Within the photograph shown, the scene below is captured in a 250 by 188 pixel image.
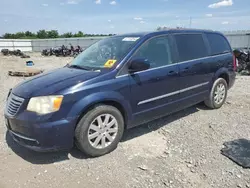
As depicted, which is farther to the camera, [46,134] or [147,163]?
[147,163]

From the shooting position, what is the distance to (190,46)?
4516 millimetres

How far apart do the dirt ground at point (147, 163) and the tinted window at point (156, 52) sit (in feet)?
4.05

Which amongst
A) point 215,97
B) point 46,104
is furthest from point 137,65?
point 215,97

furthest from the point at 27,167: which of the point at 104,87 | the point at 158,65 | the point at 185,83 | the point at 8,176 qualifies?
the point at 185,83

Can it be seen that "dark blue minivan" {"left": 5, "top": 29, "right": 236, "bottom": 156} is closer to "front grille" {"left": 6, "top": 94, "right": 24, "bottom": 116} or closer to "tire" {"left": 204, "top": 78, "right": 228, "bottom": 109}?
"front grille" {"left": 6, "top": 94, "right": 24, "bottom": 116}

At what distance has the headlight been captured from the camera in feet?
9.57

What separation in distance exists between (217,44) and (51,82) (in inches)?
148

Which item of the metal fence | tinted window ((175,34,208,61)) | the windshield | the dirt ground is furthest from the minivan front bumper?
the metal fence

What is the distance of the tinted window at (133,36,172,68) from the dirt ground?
124 cm

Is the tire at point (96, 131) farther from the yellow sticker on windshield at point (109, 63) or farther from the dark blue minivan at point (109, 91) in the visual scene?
the yellow sticker on windshield at point (109, 63)

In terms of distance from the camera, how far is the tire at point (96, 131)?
3.11 m

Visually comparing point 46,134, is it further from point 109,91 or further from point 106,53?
point 106,53

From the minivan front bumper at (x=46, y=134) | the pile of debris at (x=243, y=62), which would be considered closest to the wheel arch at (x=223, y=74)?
the minivan front bumper at (x=46, y=134)

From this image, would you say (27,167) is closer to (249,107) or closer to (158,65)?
(158,65)
